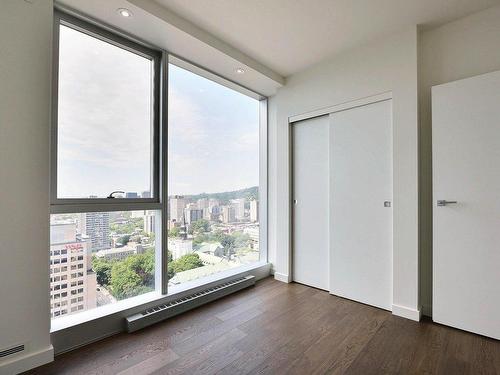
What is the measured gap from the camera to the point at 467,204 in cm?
197

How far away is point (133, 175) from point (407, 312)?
2.79 meters

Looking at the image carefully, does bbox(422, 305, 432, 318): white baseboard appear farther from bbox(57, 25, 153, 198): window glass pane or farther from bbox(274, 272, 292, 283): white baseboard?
bbox(57, 25, 153, 198): window glass pane

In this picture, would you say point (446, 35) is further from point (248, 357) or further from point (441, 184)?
point (248, 357)

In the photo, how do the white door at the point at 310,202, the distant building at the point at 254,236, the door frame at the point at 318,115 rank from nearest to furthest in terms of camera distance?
the door frame at the point at 318,115, the white door at the point at 310,202, the distant building at the point at 254,236

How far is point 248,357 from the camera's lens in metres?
1.71

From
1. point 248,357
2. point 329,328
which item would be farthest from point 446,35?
point 248,357

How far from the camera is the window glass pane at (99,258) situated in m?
1.88

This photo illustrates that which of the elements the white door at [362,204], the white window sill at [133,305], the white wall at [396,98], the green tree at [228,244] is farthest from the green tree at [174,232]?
the white door at [362,204]

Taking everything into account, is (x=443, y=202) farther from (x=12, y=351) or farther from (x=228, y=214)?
(x=12, y=351)

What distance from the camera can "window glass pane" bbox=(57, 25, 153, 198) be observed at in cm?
193

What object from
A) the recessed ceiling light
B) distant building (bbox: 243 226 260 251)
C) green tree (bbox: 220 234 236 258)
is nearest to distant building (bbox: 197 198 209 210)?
green tree (bbox: 220 234 236 258)

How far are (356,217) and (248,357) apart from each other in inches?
66.2

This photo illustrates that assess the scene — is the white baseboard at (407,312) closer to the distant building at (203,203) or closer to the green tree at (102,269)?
the distant building at (203,203)

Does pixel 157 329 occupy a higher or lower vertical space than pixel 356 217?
lower
